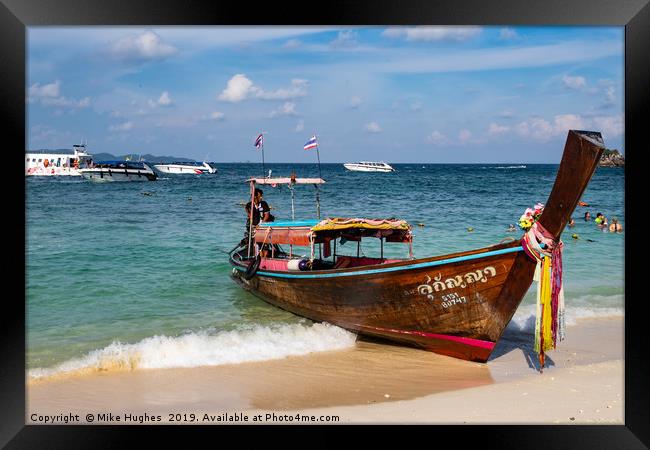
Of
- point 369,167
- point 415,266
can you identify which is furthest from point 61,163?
point 415,266

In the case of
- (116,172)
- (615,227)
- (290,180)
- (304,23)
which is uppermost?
(116,172)

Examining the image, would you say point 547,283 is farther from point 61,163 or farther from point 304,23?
point 61,163

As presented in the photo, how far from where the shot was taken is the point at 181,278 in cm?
1270

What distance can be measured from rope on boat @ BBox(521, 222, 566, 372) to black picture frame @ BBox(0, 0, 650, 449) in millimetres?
954

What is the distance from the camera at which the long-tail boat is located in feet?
19.1

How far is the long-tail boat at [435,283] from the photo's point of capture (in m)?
5.82

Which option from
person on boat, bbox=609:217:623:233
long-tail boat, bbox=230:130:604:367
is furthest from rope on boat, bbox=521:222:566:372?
person on boat, bbox=609:217:623:233

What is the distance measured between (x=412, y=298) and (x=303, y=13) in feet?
12.1

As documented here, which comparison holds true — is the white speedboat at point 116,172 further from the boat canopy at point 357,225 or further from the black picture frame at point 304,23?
the black picture frame at point 304,23

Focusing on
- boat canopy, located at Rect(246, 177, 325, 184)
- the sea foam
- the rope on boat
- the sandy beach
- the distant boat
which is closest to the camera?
the sandy beach

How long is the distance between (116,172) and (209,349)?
3478 centimetres

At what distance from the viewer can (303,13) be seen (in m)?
5.10

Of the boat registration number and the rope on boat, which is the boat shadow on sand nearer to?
the boat registration number
